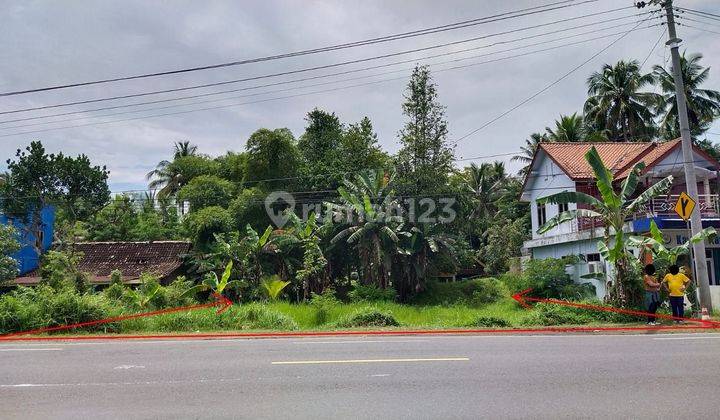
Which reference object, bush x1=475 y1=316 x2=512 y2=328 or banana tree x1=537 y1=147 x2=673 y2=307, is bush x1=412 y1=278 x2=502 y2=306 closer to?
banana tree x1=537 y1=147 x2=673 y2=307

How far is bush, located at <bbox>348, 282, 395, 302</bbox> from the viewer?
28.1 m

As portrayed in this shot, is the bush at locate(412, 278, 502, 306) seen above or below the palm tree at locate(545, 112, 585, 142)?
below

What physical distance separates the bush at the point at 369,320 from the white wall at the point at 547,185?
44.2 feet

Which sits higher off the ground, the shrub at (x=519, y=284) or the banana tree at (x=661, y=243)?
the banana tree at (x=661, y=243)

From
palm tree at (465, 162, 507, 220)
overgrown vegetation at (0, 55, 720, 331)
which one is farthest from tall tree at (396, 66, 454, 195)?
palm tree at (465, 162, 507, 220)

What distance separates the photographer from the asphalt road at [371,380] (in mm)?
6352

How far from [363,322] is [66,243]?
24339 mm

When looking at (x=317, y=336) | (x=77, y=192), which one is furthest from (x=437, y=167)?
(x=77, y=192)

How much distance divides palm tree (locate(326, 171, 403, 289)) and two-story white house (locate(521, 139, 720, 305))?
766 centimetres

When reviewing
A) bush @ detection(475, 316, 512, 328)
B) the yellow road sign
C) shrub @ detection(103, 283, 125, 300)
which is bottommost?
bush @ detection(475, 316, 512, 328)

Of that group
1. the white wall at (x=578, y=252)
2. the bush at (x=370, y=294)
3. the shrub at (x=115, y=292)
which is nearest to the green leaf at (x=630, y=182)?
the white wall at (x=578, y=252)

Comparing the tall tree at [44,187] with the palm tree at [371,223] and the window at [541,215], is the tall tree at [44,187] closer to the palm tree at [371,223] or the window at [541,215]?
the palm tree at [371,223]

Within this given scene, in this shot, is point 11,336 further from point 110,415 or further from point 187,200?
point 187,200

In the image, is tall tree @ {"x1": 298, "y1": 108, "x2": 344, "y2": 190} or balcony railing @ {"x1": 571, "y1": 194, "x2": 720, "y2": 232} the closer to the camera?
balcony railing @ {"x1": 571, "y1": 194, "x2": 720, "y2": 232}
